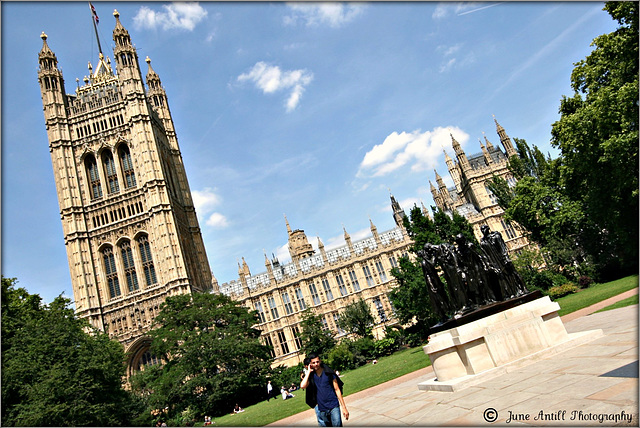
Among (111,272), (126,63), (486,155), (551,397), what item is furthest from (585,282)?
(126,63)

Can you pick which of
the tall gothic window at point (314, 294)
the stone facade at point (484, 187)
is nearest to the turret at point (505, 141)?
the stone facade at point (484, 187)

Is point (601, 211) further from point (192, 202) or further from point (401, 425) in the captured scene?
point (192, 202)

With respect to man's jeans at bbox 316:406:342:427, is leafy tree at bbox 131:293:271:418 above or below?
above

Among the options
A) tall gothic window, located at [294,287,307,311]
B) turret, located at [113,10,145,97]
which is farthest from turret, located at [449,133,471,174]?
turret, located at [113,10,145,97]

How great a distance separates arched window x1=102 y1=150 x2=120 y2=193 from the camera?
54281mm

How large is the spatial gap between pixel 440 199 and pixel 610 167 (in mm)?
46712

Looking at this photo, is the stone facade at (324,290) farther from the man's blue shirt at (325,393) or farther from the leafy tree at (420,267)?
the man's blue shirt at (325,393)

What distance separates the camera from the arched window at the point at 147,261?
5025 centimetres

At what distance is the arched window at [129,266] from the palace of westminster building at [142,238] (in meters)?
0.12

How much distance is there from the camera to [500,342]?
9.35 metres

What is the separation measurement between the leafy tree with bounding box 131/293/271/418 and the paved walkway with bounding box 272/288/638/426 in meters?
21.8

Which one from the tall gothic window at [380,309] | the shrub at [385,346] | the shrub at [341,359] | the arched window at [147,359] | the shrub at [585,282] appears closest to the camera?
the shrub at [585,282]

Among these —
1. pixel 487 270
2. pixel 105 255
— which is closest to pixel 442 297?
pixel 487 270

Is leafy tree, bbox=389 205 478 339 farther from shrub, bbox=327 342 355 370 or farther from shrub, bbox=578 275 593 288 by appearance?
shrub, bbox=578 275 593 288
